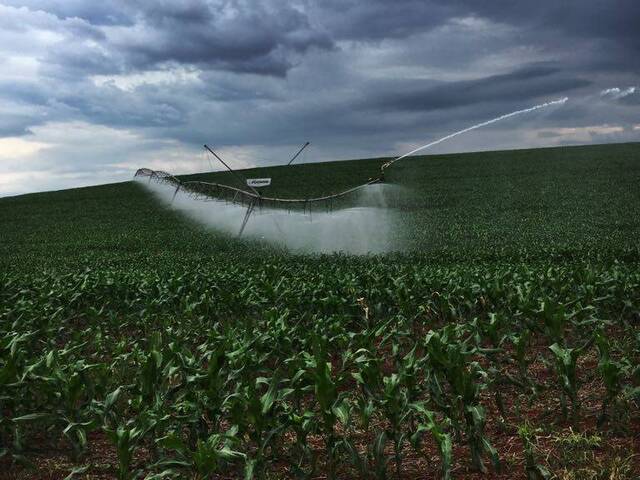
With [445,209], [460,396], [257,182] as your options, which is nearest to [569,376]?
[460,396]

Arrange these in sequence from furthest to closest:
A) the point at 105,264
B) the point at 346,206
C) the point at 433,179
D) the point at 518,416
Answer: the point at 433,179
the point at 346,206
the point at 105,264
the point at 518,416

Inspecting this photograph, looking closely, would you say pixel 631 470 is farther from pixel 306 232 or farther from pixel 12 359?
pixel 306 232

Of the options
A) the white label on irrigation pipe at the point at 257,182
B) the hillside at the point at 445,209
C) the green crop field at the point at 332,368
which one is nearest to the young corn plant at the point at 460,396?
the green crop field at the point at 332,368

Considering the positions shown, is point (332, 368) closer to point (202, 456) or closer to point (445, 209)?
point (202, 456)

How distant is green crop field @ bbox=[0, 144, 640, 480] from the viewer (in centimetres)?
547

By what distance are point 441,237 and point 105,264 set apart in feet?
45.2

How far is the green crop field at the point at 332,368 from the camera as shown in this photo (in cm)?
547

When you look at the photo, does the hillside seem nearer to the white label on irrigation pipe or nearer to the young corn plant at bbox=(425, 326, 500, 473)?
the white label on irrigation pipe

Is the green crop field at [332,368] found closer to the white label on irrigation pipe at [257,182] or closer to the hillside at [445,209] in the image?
the hillside at [445,209]

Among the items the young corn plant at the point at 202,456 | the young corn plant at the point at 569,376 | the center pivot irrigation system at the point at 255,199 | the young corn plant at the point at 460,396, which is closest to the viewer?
the young corn plant at the point at 202,456

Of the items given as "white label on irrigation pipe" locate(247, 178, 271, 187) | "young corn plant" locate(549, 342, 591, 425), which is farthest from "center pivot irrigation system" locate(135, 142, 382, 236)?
"young corn plant" locate(549, 342, 591, 425)

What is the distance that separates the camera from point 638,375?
21.6 feet

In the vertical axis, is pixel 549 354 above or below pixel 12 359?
below

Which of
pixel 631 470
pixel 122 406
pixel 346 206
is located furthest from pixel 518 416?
pixel 346 206
